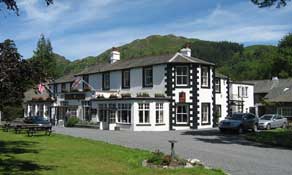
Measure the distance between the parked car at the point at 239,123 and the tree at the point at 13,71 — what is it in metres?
23.7

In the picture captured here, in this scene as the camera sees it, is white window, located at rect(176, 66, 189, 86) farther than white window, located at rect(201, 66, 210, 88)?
No

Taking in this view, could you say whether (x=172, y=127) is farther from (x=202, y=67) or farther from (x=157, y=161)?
(x=157, y=161)

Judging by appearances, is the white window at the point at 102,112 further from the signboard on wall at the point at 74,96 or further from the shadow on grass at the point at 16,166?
the shadow on grass at the point at 16,166

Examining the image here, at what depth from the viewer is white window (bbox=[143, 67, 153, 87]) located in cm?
4706


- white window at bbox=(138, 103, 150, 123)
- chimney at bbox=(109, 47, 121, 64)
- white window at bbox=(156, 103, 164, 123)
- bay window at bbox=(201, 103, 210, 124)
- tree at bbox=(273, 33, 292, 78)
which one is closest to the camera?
white window at bbox=(138, 103, 150, 123)

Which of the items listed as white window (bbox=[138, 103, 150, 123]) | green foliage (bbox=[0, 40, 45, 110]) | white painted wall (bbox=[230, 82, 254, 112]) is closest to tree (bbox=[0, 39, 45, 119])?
green foliage (bbox=[0, 40, 45, 110])

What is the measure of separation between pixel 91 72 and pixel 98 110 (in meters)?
7.43

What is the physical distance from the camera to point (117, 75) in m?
51.0

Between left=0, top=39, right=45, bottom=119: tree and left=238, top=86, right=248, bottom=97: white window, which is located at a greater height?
left=238, top=86, right=248, bottom=97: white window

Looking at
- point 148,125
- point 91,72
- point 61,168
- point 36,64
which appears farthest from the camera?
point 91,72

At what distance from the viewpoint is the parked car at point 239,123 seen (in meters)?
38.0

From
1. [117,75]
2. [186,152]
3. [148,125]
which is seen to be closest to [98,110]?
[117,75]

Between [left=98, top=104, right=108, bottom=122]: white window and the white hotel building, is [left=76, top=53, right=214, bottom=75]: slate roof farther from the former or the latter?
[left=98, top=104, right=108, bottom=122]: white window

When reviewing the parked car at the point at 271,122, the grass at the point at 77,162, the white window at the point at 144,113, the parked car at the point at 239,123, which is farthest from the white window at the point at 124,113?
the grass at the point at 77,162
